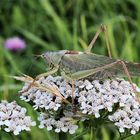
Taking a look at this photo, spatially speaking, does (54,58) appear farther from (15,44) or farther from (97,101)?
(15,44)

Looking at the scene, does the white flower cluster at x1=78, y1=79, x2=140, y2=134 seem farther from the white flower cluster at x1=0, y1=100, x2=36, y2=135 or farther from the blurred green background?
the blurred green background

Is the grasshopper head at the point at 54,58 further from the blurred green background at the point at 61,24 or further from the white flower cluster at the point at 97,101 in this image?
the blurred green background at the point at 61,24

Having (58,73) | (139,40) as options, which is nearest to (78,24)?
(139,40)

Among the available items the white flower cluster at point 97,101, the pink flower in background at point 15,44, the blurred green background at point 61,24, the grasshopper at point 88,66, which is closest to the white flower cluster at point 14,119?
the white flower cluster at point 97,101

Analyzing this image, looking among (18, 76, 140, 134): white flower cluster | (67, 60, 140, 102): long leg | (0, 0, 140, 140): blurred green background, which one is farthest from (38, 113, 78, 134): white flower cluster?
(0, 0, 140, 140): blurred green background

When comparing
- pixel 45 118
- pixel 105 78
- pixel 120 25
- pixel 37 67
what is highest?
pixel 120 25

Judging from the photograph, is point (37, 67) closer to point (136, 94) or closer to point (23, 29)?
point (23, 29)

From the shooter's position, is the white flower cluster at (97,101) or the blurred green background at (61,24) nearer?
the white flower cluster at (97,101)
